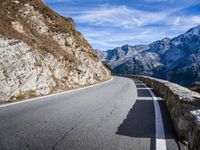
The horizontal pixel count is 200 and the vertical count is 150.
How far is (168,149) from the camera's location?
6.08 m

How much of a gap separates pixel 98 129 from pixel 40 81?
495 inches

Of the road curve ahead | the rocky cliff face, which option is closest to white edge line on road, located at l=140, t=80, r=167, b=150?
the road curve ahead

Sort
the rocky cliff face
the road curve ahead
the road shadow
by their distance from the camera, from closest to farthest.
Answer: the road curve ahead
the road shadow
the rocky cliff face

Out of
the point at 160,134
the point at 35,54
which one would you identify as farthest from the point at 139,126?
the point at 35,54

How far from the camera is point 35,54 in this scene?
21516mm

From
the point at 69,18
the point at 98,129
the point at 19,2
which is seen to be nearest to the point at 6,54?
the point at 98,129

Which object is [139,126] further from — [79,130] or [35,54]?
[35,54]

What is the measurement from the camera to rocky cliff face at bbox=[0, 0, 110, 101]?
56.0ft

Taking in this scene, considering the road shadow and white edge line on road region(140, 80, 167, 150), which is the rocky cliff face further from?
white edge line on road region(140, 80, 167, 150)

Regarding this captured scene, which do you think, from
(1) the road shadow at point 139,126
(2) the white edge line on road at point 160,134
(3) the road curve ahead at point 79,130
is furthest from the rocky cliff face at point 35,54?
(2) the white edge line on road at point 160,134

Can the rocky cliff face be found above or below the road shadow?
above

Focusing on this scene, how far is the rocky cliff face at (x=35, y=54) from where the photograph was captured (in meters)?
17.1

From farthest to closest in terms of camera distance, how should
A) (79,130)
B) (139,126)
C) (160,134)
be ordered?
(139,126)
(79,130)
(160,134)

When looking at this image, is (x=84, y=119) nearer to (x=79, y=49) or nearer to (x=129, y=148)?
(x=129, y=148)
